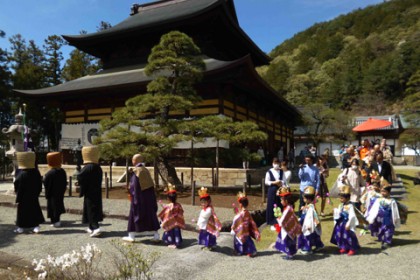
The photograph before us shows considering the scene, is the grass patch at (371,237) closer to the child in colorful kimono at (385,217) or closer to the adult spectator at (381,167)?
the child in colorful kimono at (385,217)

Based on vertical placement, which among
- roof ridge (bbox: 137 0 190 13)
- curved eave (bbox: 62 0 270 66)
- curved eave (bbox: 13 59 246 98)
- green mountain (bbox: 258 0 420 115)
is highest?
green mountain (bbox: 258 0 420 115)

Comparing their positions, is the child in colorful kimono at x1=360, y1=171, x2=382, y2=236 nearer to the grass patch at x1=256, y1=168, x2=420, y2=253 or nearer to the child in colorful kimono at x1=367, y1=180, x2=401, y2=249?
the child in colorful kimono at x1=367, y1=180, x2=401, y2=249

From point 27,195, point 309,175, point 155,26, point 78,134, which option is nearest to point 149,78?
point 155,26

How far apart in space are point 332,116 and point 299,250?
92.4 feet

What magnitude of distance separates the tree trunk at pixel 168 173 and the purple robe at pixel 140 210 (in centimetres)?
532

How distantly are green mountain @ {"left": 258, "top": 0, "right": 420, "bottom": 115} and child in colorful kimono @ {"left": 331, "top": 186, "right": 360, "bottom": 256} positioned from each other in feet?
133

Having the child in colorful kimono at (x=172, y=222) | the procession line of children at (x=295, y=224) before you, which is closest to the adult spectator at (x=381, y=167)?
the procession line of children at (x=295, y=224)

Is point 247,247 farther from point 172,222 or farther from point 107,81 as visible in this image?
point 107,81

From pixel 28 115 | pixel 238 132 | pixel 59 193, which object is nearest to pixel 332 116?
pixel 238 132

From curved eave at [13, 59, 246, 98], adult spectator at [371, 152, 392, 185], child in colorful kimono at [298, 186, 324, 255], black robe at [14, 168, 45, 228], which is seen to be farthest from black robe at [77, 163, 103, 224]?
curved eave at [13, 59, 246, 98]

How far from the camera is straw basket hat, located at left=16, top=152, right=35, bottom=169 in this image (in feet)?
21.7

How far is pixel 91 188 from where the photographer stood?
246 inches

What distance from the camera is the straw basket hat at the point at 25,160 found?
6621 mm

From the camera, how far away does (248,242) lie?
17.0 ft
